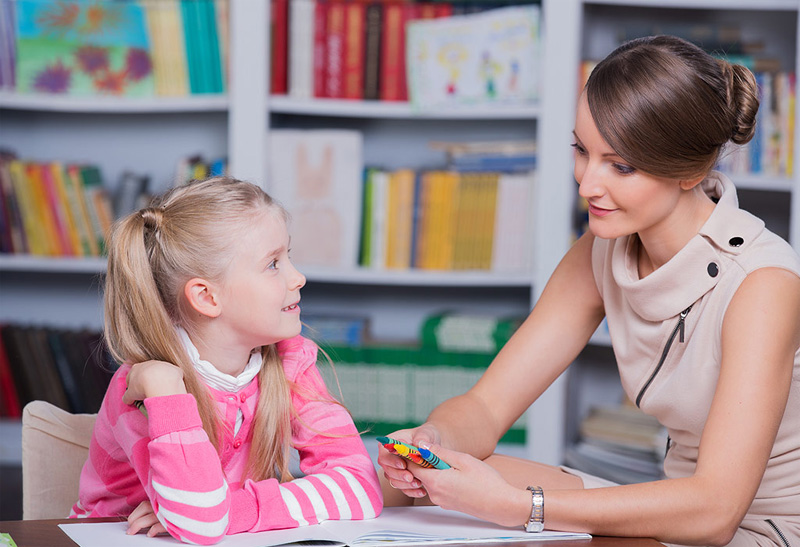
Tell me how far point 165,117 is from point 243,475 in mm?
1998

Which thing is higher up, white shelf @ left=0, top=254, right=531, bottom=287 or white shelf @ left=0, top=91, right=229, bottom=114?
white shelf @ left=0, top=91, right=229, bottom=114

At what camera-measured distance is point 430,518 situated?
1062 millimetres

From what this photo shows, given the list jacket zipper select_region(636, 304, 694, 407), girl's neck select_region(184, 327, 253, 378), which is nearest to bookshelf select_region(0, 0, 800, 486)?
jacket zipper select_region(636, 304, 694, 407)

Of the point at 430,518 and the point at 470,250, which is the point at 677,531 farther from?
the point at 470,250

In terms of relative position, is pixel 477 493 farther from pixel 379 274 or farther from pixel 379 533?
pixel 379 274

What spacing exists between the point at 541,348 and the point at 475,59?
1318 mm

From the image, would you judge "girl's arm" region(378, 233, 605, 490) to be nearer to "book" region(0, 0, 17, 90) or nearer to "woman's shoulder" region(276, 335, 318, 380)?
"woman's shoulder" region(276, 335, 318, 380)

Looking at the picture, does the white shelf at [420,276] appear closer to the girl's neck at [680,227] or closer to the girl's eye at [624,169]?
the girl's neck at [680,227]

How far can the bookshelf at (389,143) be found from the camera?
2518 mm

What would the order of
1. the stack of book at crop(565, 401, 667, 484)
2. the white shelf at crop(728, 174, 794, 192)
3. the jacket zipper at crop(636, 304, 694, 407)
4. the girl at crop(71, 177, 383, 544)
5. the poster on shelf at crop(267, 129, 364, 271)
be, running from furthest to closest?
the poster on shelf at crop(267, 129, 364, 271)
the stack of book at crop(565, 401, 667, 484)
the white shelf at crop(728, 174, 794, 192)
the jacket zipper at crop(636, 304, 694, 407)
the girl at crop(71, 177, 383, 544)

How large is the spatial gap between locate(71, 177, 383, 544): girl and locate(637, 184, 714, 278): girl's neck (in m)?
0.51

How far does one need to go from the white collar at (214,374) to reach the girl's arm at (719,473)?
0.29 m

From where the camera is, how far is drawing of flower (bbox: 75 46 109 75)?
272 cm

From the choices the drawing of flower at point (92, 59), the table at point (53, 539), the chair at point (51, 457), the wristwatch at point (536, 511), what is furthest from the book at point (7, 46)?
the wristwatch at point (536, 511)
